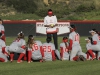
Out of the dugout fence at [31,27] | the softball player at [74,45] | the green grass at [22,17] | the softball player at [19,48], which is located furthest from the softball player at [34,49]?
the green grass at [22,17]

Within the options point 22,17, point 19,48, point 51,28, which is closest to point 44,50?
point 19,48

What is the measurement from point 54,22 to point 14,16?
2548 centimetres

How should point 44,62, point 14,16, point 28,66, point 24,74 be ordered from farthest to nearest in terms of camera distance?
point 14,16 < point 44,62 < point 28,66 < point 24,74

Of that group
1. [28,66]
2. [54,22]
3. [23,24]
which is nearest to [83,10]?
[23,24]

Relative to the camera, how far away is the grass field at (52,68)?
8.70 m

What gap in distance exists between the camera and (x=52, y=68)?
9.41 m

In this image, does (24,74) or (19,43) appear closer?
(24,74)

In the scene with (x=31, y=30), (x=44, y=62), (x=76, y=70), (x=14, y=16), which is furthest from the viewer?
(x=14, y=16)

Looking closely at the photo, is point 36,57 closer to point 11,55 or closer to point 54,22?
point 11,55

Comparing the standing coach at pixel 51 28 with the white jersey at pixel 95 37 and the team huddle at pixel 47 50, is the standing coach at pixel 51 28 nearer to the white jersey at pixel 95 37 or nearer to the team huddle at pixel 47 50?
the team huddle at pixel 47 50

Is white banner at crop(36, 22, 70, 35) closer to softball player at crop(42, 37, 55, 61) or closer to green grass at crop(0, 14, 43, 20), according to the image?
green grass at crop(0, 14, 43, 20)

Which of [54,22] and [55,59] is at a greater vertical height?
[54,22]

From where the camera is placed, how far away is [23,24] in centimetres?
2720

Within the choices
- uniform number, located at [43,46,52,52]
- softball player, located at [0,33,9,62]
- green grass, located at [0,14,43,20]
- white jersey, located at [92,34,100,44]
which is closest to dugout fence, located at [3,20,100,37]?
green grass, located at [0,14,43,20]
